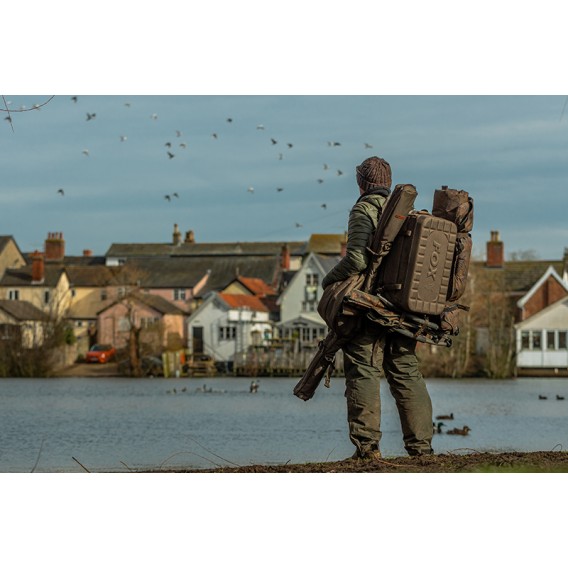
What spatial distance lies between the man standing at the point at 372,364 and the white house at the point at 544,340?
225ft

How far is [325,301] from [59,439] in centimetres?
1855

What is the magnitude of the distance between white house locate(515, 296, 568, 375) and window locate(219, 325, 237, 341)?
20.6m

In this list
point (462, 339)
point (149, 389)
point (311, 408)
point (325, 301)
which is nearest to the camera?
point (325, 301)

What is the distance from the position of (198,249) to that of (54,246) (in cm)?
1984

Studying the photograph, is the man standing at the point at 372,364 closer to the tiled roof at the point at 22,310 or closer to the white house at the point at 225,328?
the tiled roof at the point at 22,310

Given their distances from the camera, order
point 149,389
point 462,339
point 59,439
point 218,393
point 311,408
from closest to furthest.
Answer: point 59,439, point 311,408, point 218,393, point 149,389, point 462,339

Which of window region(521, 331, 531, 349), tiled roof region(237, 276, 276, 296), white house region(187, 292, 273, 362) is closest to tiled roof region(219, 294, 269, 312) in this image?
white house region(187, 292, 273, 362)

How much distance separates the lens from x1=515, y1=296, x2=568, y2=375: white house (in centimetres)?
7844

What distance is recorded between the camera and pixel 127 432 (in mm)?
31094

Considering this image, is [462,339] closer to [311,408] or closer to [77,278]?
[311,408]

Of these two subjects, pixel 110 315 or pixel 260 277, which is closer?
pixel 110 315

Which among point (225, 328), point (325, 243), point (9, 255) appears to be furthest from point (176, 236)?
point (225, 328)

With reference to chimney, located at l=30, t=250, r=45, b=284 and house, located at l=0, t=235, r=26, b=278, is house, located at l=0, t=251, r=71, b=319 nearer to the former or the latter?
chimney, located at l=30, t=250, r=45, b=284

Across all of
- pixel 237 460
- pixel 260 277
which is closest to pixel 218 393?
pixel 237 460
